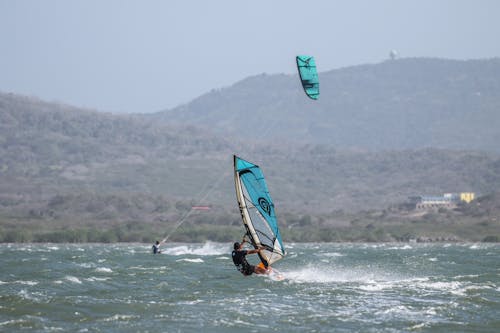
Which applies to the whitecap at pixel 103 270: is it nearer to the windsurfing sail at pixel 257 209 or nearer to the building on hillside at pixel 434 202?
the windsurfing sail at pixel 257 209

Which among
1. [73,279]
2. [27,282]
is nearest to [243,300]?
[73,279]

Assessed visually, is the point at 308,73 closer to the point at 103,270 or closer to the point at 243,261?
the point at 243,261

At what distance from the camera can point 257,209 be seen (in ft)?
→ 91.6

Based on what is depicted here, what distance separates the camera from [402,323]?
22.5 m

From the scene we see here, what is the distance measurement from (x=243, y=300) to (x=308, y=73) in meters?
11.7

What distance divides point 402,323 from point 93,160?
17968 centimetres

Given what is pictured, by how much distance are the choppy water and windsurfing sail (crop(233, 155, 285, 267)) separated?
1500 millimetres

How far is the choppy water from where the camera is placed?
2227 cm

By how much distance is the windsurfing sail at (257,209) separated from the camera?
1068 inches

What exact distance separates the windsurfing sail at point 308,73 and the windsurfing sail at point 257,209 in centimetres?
839

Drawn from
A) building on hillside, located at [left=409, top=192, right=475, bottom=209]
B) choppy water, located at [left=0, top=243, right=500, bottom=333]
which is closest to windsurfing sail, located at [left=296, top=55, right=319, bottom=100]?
choppy water, located at [left=0, top=243, right=500, bottom=333]

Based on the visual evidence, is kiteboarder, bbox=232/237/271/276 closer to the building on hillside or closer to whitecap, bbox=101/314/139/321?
whitecap, bbox=101/314/139/321

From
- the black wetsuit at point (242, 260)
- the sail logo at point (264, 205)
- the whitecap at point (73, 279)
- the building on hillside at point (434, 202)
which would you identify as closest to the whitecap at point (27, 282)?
the whitecap at point (73, 279)

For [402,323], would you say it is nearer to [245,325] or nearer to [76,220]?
[245,325]
